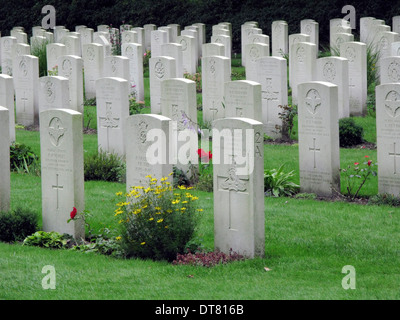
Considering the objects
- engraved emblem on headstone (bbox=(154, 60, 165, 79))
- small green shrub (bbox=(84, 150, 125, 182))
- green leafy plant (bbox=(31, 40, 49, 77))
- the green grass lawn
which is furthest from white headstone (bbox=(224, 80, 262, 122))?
green leafy plant (bbox=(31, 40, 49, 77))

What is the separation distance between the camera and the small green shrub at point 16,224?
9.64m

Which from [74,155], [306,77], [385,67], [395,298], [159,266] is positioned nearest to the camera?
[395,298]

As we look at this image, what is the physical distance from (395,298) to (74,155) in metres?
3.89

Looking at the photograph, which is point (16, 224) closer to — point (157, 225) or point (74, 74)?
point (157, 225)

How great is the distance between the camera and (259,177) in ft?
27.8

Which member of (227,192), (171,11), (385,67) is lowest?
(227,192)

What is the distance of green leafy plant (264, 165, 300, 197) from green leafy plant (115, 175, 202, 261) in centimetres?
309

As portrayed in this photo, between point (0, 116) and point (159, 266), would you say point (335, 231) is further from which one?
point (0, 116)

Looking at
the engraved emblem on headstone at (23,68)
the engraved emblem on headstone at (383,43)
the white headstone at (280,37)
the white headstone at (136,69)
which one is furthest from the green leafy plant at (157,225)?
the white headstone at (280,37)

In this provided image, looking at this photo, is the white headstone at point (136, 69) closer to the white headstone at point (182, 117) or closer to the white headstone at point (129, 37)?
the white headstone at point (129, 37)

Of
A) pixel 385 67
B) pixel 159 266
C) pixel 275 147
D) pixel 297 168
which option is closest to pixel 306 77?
pixel 385 67

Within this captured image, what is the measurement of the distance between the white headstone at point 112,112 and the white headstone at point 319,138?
2.86 m

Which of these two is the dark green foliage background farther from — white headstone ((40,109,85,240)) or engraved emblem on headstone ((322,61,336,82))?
white headstone ((40,109,85,240))

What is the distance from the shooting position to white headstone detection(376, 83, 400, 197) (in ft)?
36.5
